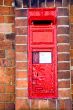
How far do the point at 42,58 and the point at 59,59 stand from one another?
28 centimetres

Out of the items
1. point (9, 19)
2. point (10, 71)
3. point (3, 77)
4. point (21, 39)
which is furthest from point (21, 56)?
point (9, 19)

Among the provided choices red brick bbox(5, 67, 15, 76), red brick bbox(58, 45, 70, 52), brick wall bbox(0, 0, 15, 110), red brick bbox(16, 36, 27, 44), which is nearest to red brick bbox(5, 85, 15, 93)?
brick wall bbox(0, 0, 15, 110)

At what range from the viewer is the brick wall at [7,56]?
5.56 m

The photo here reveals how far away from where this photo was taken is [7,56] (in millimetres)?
5594

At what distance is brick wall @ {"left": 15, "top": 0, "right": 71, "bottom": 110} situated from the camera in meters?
5.31

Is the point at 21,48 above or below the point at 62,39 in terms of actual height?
below

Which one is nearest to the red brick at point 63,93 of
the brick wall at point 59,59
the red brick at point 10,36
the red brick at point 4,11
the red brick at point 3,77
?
the brick wall at point 59,59

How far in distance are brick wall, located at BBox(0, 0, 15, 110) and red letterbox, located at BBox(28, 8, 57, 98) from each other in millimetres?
408

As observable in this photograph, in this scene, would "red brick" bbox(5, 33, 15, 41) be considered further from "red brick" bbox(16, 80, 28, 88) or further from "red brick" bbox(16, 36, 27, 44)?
"red brick" bbox(16, 80, 28, 88)

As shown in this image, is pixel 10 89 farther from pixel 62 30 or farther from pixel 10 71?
pixel 62 30

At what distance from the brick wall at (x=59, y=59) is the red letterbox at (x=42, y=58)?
2.8 inches

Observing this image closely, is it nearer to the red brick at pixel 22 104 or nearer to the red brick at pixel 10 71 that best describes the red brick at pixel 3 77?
the red brick at pixel 10 71

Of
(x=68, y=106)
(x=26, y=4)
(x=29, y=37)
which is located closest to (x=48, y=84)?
(x=68, y=106)

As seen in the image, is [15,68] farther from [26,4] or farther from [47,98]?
[26,4]
